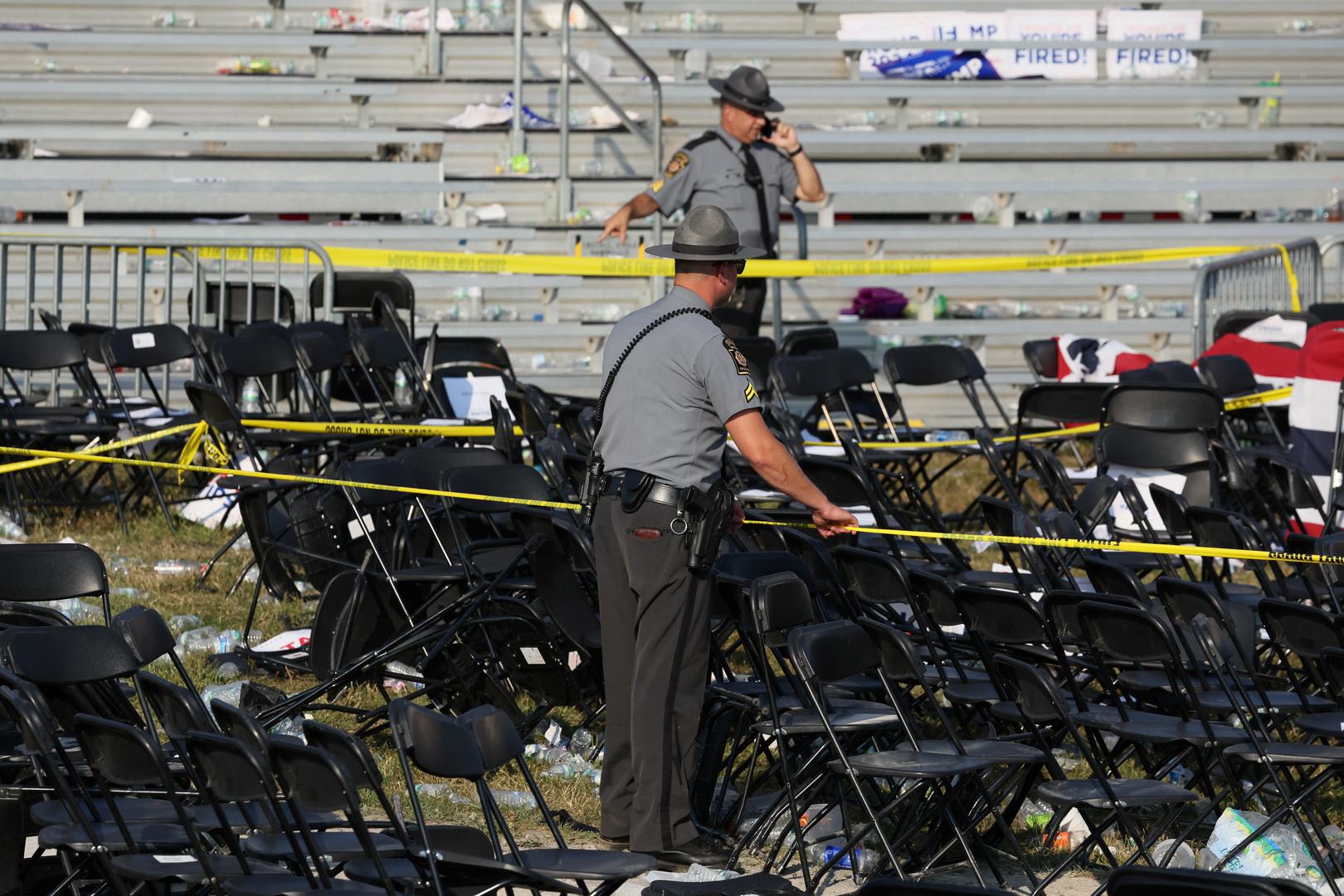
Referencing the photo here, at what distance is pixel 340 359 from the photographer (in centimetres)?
1037

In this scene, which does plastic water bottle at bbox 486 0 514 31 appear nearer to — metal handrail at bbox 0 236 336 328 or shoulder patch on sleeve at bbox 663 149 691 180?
metal handrail at bbox 0 236 336 328

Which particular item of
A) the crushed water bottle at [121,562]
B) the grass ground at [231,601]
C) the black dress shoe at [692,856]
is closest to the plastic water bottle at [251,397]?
the grass ground at [231,601]

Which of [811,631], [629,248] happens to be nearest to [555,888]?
[811,631]

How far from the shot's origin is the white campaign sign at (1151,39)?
16.0m

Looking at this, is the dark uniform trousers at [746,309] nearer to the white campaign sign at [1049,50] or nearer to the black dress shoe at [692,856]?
the white campaign sign at [1049,50]

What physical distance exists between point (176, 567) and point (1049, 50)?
9.57m

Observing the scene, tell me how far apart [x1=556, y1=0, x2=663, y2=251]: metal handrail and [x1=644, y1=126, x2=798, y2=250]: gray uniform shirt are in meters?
2.39

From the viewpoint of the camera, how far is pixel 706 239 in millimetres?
5645

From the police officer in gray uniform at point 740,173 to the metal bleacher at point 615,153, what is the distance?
2.59 metres

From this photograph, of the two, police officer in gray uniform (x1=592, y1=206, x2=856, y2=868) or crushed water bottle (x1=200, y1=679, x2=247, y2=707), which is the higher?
police officer in gray uniform (x1=592, y1=206, x2=856, y2=868)

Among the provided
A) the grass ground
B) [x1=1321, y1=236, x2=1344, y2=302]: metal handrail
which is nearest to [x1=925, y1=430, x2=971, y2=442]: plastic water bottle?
the grass ground

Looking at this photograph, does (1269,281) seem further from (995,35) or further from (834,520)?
(834,520)

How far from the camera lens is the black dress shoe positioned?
18.1 feet

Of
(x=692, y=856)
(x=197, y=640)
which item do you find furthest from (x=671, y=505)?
(x=197, y=640)
